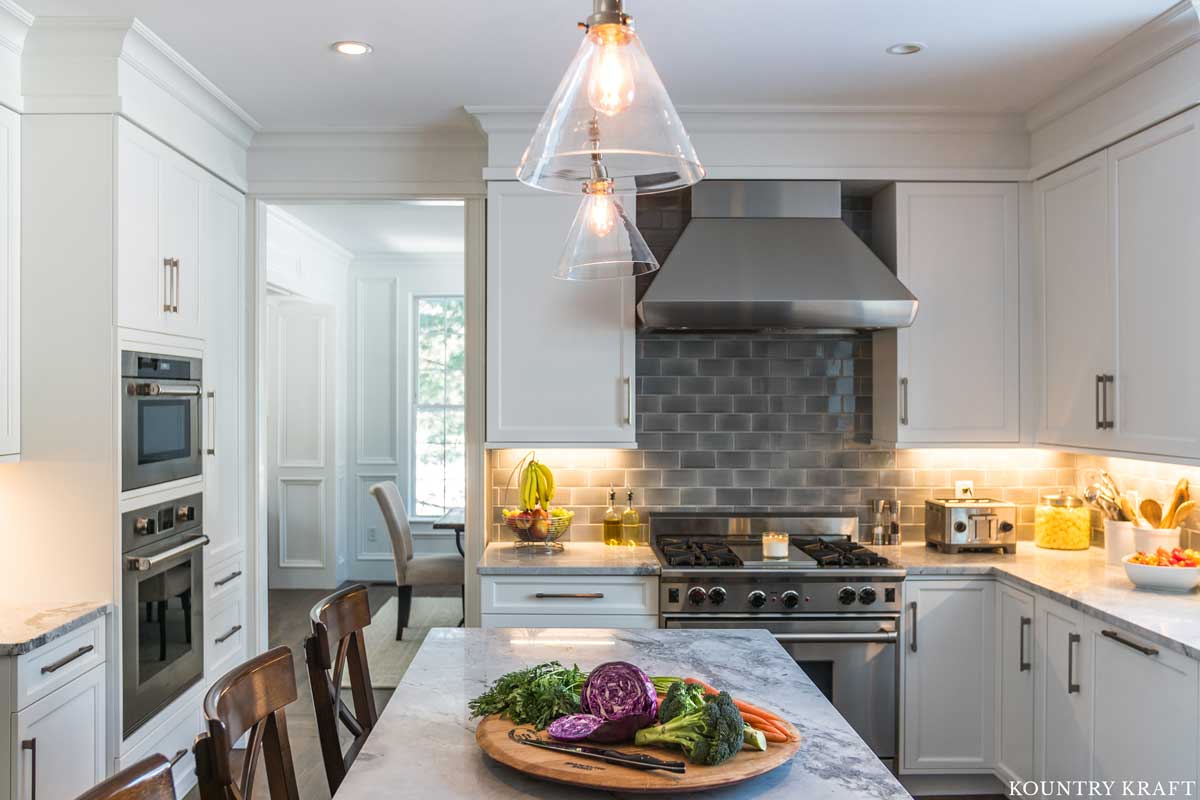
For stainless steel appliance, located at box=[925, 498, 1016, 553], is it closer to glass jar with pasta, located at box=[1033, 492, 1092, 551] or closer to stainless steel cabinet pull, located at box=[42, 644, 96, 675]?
glass jar with pasta, located at box=[1033, 492, 1092, 551]

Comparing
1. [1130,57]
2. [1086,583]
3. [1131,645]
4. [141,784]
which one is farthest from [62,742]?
[1130,57]

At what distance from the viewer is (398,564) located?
542 centimetres

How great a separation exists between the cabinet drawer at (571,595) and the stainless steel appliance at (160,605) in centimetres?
107

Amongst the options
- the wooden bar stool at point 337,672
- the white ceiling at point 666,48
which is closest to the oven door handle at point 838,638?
the wooden bar stool at point 337,672

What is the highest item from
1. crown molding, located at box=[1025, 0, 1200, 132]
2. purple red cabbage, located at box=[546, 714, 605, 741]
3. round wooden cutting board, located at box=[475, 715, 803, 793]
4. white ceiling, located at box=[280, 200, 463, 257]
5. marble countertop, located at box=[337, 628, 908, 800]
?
white ceiling, located at box=[280, 200, 463, 257]

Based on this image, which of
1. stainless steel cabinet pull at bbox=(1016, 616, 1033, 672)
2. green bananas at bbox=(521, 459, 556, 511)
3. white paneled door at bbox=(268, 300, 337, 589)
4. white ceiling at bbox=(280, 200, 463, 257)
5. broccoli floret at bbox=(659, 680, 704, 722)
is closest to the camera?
broccoli floret at bbox=(659, 680, 704, 722)

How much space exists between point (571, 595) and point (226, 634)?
146 centimetres

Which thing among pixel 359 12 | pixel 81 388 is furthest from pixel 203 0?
pixel 81 388

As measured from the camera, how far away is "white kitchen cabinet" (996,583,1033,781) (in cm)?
322

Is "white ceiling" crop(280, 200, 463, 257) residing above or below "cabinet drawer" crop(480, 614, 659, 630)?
above

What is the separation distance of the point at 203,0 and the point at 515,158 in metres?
1.34

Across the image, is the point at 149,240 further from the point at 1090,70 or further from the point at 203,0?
the point at 1090,70

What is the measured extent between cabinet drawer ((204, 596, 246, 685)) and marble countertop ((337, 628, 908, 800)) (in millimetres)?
1502

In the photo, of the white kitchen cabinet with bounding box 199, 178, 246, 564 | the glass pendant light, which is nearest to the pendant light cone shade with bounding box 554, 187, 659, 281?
the glass pendant light
